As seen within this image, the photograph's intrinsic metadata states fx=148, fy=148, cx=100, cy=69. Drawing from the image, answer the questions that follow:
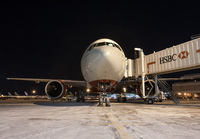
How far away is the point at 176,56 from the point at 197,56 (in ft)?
5.56

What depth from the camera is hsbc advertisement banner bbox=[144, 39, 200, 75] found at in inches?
478

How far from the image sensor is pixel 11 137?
304 cm

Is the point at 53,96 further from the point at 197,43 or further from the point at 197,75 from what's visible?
the point at 197,75

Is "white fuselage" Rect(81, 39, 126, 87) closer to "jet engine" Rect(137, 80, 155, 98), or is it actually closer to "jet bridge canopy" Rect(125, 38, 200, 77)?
"jet bridge canopy" Rect(125, 38, 200, 77)

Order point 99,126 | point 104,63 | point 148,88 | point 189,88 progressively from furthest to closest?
point 189,88
point 148,88
point 104,63
point 99,126

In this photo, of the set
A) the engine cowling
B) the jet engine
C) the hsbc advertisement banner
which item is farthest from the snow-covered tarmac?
the jet engine

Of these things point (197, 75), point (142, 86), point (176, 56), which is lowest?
point (142, 86)

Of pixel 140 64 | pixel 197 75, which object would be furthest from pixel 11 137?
pixel 197 75

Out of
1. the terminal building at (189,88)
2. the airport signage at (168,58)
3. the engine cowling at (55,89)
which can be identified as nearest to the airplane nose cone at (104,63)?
the engine cowling at (55,89)

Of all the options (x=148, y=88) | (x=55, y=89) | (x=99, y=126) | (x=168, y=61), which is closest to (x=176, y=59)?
(x=168, y=61)

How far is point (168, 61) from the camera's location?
13.8 m

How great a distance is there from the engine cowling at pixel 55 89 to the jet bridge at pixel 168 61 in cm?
679

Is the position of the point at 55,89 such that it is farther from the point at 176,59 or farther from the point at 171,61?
the point at 176,59

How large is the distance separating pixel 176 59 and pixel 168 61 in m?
0.76
